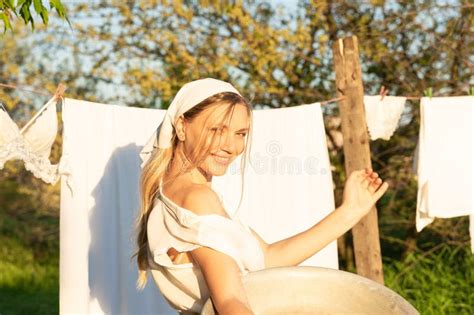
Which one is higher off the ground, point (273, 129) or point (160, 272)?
point (273, 129)

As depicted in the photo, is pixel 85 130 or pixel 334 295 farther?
pixel 85 130

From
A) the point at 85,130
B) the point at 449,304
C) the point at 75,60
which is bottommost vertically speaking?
the point at 449,304

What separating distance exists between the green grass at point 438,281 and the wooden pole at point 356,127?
1724 mm

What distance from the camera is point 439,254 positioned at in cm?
595

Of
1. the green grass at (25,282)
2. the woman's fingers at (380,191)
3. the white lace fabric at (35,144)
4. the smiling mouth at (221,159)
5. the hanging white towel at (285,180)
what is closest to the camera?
the smiling mouth at (221,159)

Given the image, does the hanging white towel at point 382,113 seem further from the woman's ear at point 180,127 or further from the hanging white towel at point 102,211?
the woman's ear at point 180,127

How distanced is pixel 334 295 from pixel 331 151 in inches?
167

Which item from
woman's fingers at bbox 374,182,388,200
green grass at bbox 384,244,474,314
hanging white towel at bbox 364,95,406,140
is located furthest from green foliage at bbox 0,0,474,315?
woman's fingers at bbox 374,182,388,200

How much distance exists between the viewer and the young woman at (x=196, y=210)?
171 centimetres

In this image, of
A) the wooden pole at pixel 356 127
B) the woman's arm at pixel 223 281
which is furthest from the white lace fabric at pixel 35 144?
the woman's arm at pixel 223 281

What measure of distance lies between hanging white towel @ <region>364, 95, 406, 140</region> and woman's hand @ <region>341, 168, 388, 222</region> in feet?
6.32

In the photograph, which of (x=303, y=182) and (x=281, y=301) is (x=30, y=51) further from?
(x=281, y=301)

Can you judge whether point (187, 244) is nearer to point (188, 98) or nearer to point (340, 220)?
point (188, 98)

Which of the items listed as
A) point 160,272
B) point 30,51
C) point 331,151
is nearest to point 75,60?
point 30,51
